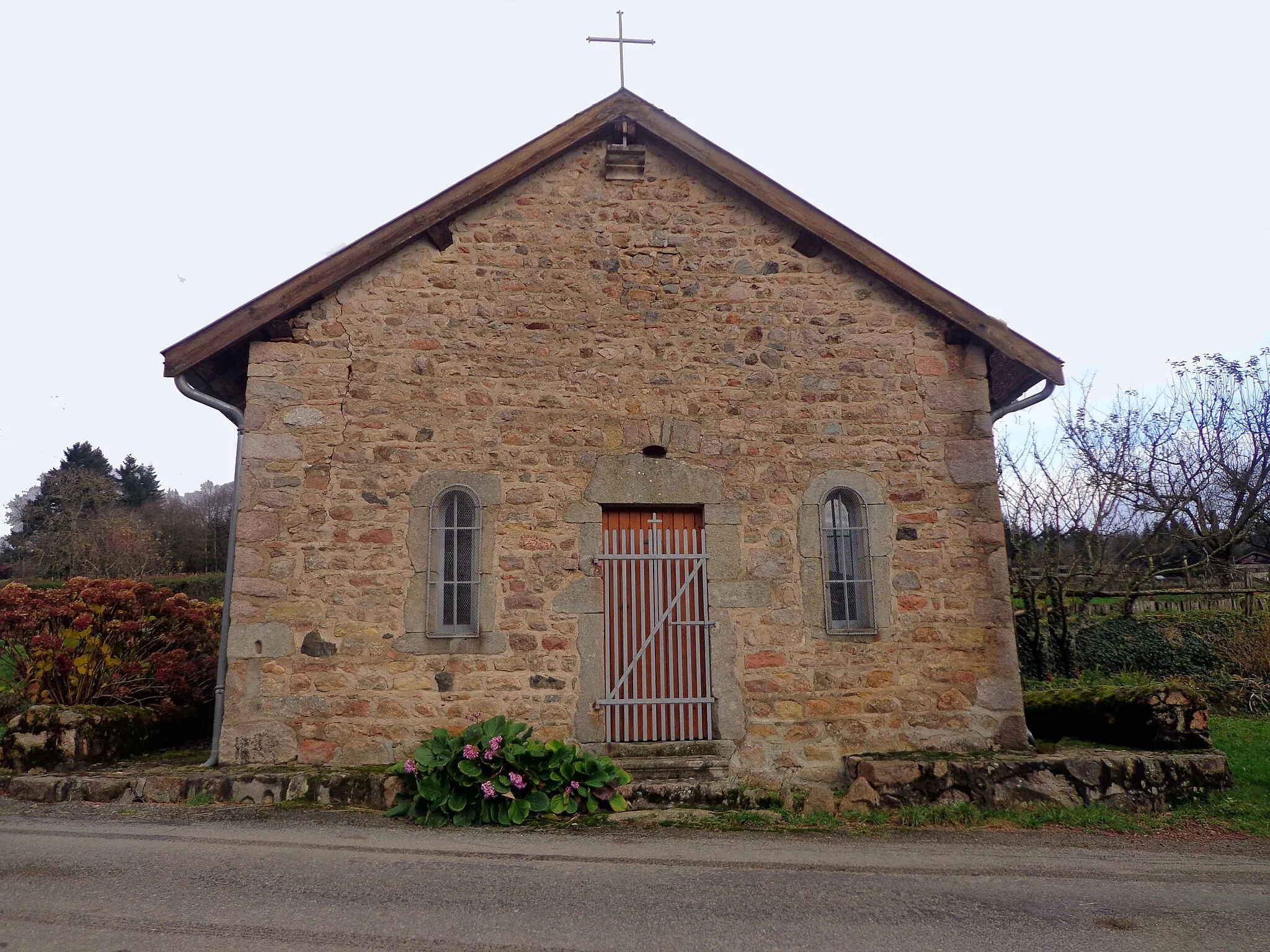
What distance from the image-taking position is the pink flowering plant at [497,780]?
6078 mm

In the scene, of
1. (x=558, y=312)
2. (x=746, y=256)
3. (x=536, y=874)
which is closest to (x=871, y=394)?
(x=746, y=256)

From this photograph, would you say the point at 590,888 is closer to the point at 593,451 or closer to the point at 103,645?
the point at 593,451

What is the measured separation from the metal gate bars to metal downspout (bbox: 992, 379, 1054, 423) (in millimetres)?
2969

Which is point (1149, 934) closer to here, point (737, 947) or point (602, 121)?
point (737, 947)

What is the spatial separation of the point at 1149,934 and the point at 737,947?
191 cm

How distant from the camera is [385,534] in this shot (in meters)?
7.10

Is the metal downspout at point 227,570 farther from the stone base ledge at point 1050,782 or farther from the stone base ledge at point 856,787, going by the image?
the stone base ledge at point 1050,782

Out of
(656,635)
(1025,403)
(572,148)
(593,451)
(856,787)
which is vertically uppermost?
(572,148)

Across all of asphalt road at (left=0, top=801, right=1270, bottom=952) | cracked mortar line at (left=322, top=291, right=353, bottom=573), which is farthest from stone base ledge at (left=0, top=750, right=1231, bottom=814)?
cracked mortar line at (left=322, top=291, right=353, bottom=573)

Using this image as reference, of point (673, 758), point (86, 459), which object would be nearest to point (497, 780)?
point (673, 758)

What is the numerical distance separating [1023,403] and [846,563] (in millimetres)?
2168

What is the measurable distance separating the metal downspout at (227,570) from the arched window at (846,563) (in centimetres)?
468

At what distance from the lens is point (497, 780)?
616cm

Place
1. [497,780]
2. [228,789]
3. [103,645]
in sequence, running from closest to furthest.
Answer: [497,780] → [228,789] → [103,645]
